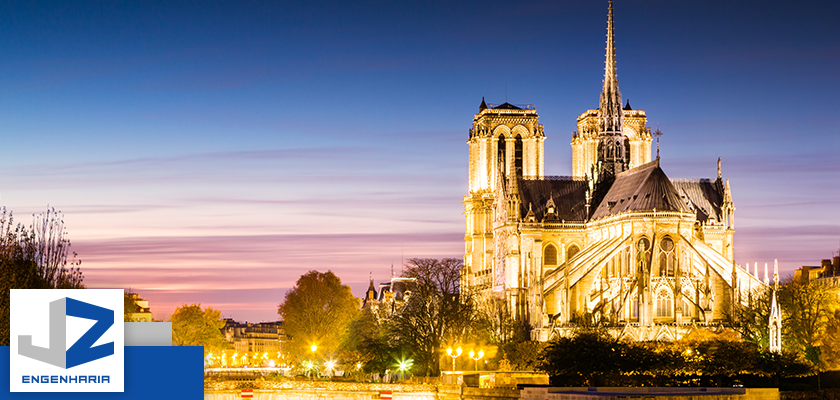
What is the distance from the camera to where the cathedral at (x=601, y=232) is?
88062 mm

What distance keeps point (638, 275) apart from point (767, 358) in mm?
28968

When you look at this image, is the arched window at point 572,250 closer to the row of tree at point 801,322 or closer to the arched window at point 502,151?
the arched window at point 502,151

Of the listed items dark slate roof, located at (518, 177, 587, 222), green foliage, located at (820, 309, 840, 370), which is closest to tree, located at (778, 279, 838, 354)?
green foliage, located at (820, 309, 840, 370)

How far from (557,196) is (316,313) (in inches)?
988

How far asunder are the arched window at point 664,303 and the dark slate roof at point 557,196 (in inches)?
759

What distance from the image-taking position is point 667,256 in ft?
298

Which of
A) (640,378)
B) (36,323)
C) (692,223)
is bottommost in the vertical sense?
(640,378)

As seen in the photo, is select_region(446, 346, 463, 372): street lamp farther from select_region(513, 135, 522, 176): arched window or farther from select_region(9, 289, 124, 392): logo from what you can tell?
select_region(513, 135, 522, 176): arched window

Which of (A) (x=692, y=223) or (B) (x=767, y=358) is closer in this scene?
(B) (x=767, y=358)

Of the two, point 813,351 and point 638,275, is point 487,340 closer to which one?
point 638,275

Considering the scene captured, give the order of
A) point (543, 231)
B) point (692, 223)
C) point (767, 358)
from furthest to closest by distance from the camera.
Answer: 1. point (543, 231)
2. point (692, 223)
3. point (767, 358)

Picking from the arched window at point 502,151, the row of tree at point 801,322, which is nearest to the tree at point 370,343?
the row of tree at point 801,322

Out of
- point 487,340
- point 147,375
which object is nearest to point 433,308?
point 487,340

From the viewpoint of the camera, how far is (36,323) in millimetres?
29328
